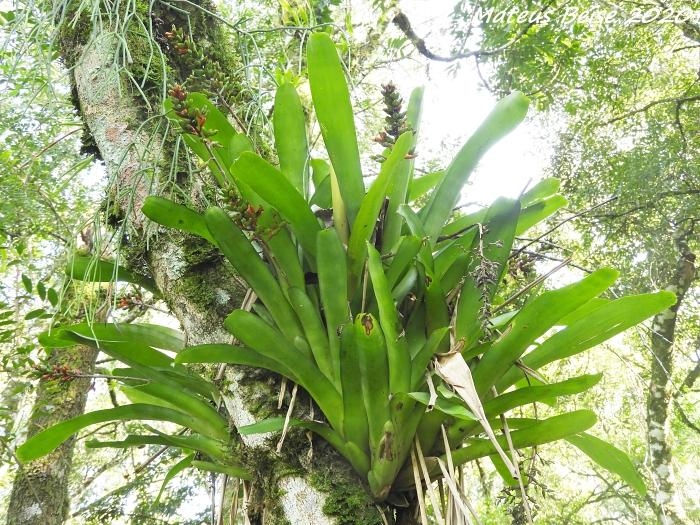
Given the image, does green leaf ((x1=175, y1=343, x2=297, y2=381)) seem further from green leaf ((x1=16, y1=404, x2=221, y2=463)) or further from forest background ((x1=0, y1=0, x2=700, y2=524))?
forest background ((x1=0, y1=0, x2=700, y2=524))

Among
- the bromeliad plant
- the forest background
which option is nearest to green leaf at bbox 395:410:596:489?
the bromeliad plant

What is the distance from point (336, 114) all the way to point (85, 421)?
77 centimetres

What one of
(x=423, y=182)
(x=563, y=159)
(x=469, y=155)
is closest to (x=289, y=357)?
(x=469, y=155)

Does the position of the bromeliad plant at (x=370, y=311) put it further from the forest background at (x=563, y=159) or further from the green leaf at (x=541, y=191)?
the forest background at (x=563, y=159)

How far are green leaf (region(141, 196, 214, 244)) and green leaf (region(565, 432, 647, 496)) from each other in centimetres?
83

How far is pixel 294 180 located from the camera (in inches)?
40.4

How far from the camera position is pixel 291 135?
3.30 feet

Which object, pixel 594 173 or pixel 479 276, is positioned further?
pixel 594 173

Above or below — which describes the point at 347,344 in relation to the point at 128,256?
below

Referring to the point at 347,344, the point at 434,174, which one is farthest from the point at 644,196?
the point at 347,344

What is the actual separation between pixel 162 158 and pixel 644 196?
3247 millimetres

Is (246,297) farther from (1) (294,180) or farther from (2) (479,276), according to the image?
(2) (479,276)

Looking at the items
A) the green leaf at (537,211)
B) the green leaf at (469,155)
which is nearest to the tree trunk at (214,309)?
the green leaf at (469,155)

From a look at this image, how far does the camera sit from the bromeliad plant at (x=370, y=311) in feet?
2.69
